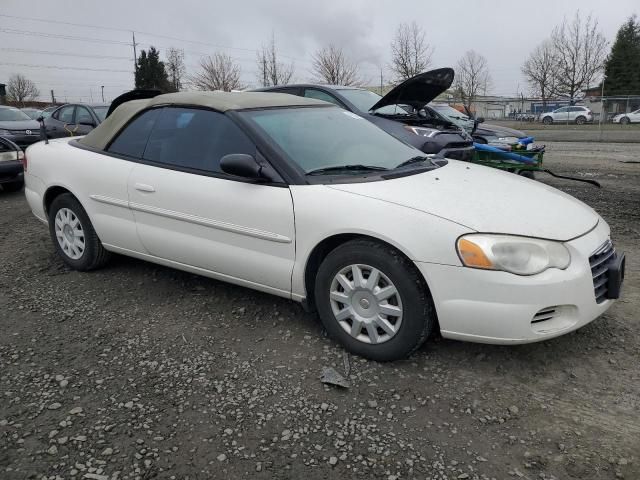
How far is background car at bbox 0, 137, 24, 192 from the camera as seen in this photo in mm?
8680

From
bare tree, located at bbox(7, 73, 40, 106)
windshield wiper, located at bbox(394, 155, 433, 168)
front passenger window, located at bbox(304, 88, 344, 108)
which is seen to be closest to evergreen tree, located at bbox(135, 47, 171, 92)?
bare tree, located at bbox(7, 73, 40, 106)

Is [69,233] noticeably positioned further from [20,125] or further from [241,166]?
[20,125]

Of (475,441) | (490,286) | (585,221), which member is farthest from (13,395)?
(585,221)

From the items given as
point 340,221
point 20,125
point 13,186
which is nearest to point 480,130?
point 340,221

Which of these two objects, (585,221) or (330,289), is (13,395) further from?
(585,221)

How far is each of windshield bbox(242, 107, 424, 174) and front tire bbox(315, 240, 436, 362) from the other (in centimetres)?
65

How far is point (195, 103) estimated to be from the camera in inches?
152

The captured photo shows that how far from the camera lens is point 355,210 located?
3.00 m

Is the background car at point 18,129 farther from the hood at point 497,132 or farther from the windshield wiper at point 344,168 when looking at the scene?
the windshield wiper at point 344,168

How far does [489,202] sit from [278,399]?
63.1 inches

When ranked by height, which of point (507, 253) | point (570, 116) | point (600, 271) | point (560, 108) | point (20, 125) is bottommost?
point (600, 271)

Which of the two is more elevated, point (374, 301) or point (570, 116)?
point (570, 116)

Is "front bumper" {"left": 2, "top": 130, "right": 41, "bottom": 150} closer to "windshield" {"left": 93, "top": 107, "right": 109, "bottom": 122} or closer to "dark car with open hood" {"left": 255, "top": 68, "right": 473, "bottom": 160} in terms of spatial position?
"windshield" {"left": 93, "top": 107, "right": 109, "bottom": 122}

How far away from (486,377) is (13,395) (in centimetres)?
252
